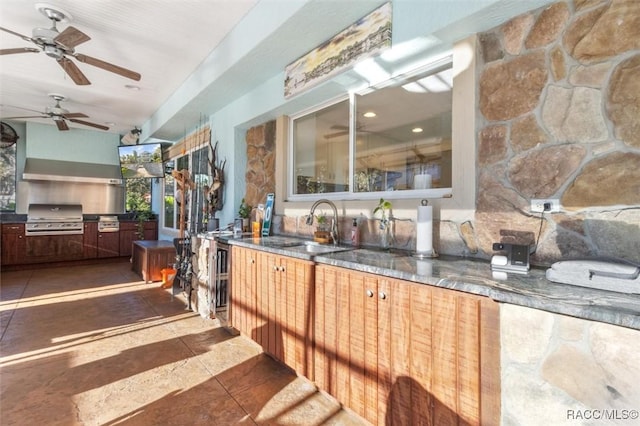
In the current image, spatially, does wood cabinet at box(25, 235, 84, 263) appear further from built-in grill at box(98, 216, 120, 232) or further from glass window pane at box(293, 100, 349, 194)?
glass window pane at box(293, 100, 349, 194)

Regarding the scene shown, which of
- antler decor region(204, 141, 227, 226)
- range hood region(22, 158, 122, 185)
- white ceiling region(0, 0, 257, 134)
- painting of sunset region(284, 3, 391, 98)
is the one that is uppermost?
white ceiling region(0, 0, 257, 134)

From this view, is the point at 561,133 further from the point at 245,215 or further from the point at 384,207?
the point at 245,215

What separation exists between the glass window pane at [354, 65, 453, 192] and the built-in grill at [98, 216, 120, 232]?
21.7 feet

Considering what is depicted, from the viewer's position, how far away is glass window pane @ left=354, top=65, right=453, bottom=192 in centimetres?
238

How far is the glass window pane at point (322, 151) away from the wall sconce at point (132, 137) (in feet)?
17.2

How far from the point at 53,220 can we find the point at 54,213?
23cm

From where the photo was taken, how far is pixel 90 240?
6742 mm

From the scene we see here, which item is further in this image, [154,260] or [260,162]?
[154,260]

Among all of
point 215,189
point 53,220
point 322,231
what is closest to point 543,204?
point 322,231

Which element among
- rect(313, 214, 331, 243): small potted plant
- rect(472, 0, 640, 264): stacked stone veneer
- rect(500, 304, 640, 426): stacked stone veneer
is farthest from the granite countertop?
rect(313, 214, 331, 243): small potted plant

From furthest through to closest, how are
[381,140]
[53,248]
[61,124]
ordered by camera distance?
1. [53,248]
2. [61,124]
3. [381,140]

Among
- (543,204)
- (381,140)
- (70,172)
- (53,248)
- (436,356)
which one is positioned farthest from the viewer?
(70,172)

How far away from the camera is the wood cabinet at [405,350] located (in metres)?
1.23

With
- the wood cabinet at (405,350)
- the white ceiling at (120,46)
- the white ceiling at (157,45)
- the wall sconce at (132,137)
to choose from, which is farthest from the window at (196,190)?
the wood cabinet at (405,350)
